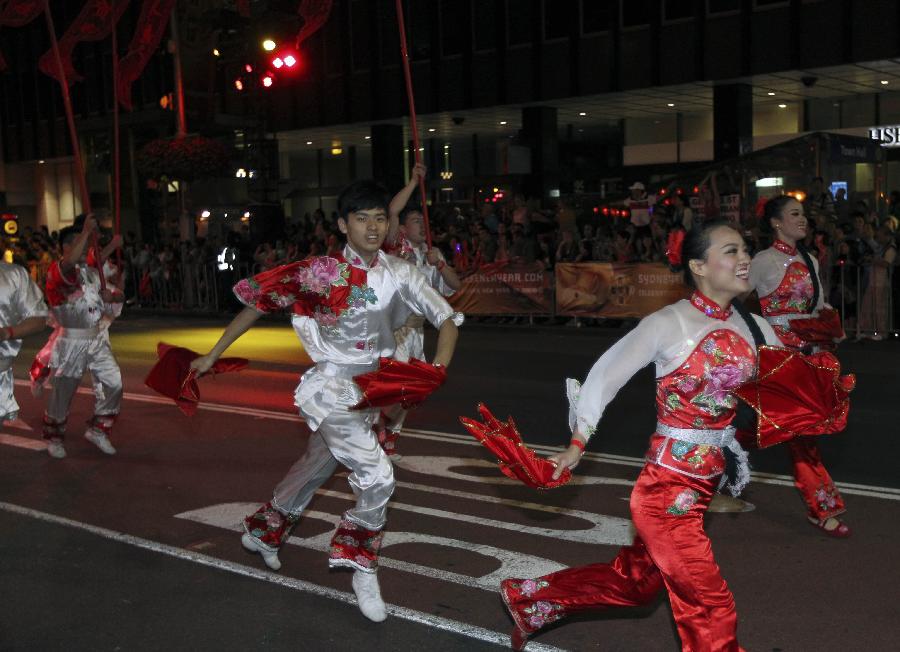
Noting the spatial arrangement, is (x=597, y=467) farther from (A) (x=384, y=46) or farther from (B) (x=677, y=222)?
(A) (x=384, y=46)

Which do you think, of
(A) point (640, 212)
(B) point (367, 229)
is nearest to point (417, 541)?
(B) point (367, 229)

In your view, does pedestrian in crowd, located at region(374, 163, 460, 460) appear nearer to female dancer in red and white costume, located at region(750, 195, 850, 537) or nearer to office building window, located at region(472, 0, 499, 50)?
female dancer in red and white costume, located at region(750, 195, 850, 537)

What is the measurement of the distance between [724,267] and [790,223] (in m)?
2.74

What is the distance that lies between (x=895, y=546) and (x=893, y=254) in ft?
31.8

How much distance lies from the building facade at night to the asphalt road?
11.4 m

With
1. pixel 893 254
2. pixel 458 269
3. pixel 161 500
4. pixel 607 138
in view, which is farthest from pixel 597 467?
pixel 607 138

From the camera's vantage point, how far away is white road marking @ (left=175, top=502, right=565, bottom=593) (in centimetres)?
548

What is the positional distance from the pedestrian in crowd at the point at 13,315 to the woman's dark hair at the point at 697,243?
434cm

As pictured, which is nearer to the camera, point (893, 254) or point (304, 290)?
point (304, 290)

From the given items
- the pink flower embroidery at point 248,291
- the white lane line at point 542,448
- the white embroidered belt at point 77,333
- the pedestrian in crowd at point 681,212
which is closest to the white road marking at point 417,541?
the pink flower embroidery at point 248,291

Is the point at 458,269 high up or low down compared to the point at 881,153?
down

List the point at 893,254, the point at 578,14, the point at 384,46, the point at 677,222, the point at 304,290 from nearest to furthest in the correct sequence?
the point at 304,290, the point at 893,254, the point at 677,222, the point at 578,14, the point at 384,46

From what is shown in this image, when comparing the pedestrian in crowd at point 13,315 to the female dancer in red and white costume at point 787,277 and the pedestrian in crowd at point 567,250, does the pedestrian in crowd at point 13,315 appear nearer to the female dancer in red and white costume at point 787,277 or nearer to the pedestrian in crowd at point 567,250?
the female dancer in red and white costume at point 787,277

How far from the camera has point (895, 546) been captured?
5.79 metres
